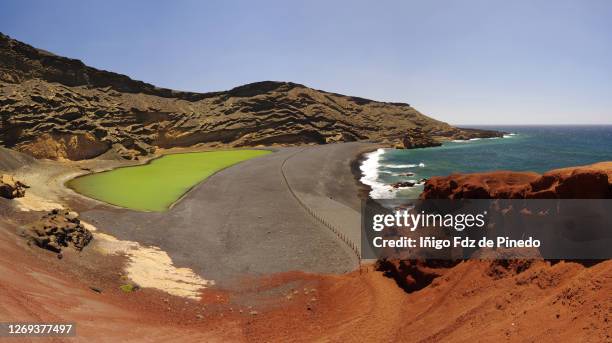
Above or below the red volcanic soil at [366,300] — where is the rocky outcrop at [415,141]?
above

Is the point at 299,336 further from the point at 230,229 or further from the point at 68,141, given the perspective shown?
the point at 68,141

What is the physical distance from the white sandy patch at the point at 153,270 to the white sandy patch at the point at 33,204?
5.41 m

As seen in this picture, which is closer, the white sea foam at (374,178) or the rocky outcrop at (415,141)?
the white sea foam at (374,178)

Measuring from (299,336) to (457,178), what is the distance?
8922 mm

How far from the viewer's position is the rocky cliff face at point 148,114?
5588 cm

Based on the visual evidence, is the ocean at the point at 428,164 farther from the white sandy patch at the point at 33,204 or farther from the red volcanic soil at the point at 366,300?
the white sandy patch at the point at 33,204

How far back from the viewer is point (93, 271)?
17.8 meters

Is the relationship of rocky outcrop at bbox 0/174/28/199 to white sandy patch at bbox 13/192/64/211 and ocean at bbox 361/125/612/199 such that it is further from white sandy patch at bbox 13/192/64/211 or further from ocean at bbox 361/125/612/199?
ocean at bbox 361/125/612/199

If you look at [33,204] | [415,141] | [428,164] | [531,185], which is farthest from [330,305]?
[415,141]

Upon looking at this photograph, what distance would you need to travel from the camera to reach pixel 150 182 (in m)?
43.3

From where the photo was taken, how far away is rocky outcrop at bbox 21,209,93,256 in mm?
18719

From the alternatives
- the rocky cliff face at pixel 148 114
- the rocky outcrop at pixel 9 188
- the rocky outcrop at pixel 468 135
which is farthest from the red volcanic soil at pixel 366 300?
the rocky outcrop at pixel 468 135

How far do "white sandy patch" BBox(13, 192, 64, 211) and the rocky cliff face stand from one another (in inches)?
1177

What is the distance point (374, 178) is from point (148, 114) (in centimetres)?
5233
